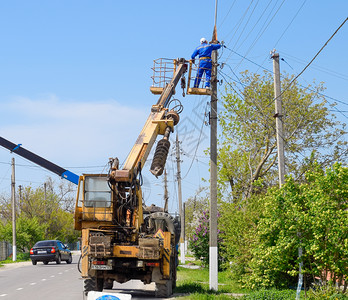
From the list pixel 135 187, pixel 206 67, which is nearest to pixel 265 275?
pixel 135 187

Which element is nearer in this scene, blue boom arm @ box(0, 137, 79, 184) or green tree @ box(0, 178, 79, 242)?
blue boom arm @ box(0, 137, 79, 184)

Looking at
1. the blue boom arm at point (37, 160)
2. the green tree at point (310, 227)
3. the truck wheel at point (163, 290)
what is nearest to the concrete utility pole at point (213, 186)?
the truck wheel at point (163, 290)

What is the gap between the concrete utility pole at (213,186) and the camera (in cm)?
1972

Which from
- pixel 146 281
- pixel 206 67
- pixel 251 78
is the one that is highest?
pixel 251 78

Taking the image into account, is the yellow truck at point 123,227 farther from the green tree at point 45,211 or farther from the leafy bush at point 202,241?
the green tree at point 45,211

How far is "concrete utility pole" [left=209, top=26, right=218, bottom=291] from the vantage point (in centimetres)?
1972

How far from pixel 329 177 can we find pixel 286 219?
5.45 ft

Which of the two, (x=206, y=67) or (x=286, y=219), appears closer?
(x=286, y=219)

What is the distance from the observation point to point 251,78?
125 ft

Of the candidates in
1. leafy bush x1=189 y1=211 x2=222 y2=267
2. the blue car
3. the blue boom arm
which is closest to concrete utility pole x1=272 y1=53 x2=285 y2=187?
the blue boom arm

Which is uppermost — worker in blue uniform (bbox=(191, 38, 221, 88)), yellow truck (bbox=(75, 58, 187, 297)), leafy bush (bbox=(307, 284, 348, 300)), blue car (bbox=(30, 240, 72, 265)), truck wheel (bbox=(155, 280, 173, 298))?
worker in blue uniform (bbox=(191, 38, 221, 88))

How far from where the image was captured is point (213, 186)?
2005cm

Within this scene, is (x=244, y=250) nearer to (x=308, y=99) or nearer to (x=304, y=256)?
(x=304, y=256)

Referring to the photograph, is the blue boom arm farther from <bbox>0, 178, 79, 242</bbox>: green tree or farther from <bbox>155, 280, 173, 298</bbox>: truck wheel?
<bbox>0, 178, 79, 242</bbox>: green tree
